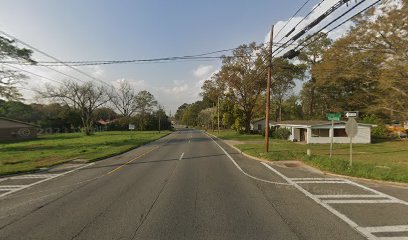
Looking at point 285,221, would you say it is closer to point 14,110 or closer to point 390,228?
point 390,228

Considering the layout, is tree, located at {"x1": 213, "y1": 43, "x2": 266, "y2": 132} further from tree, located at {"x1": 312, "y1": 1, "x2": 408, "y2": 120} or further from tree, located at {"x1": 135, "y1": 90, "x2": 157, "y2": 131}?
tree, located at {"x1": 135, "y1": 90, "x2": 157, "y2": 131}

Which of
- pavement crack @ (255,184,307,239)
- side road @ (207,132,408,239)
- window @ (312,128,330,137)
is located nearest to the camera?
pavement crack @ (255,184,307,239)

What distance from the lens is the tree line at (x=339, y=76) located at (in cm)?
2859

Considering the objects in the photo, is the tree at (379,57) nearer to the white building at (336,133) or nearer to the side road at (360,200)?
the white building at (336,133)

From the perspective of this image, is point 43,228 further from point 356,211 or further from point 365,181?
point 365,181

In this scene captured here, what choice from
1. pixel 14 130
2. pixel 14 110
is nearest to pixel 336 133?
pixel 14 130

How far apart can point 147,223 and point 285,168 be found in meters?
10.6

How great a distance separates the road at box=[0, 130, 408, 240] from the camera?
6.24 m

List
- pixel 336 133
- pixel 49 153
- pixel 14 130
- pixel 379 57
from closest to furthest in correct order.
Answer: pixel 49 153 → pixel 379 57 → pixel 336 133 → pixel 14 130

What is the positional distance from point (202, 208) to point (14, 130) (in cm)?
6099

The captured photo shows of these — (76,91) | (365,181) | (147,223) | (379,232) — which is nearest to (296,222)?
(379,232)

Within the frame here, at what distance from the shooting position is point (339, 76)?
120ft

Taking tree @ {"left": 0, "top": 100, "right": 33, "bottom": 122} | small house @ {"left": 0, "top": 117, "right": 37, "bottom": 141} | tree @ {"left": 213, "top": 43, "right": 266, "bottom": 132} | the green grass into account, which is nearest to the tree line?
tree @ {"left": 213, "top": 43, "right": 266, "bottom": 132}

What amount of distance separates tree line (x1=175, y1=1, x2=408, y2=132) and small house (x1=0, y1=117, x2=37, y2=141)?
4018 cm
